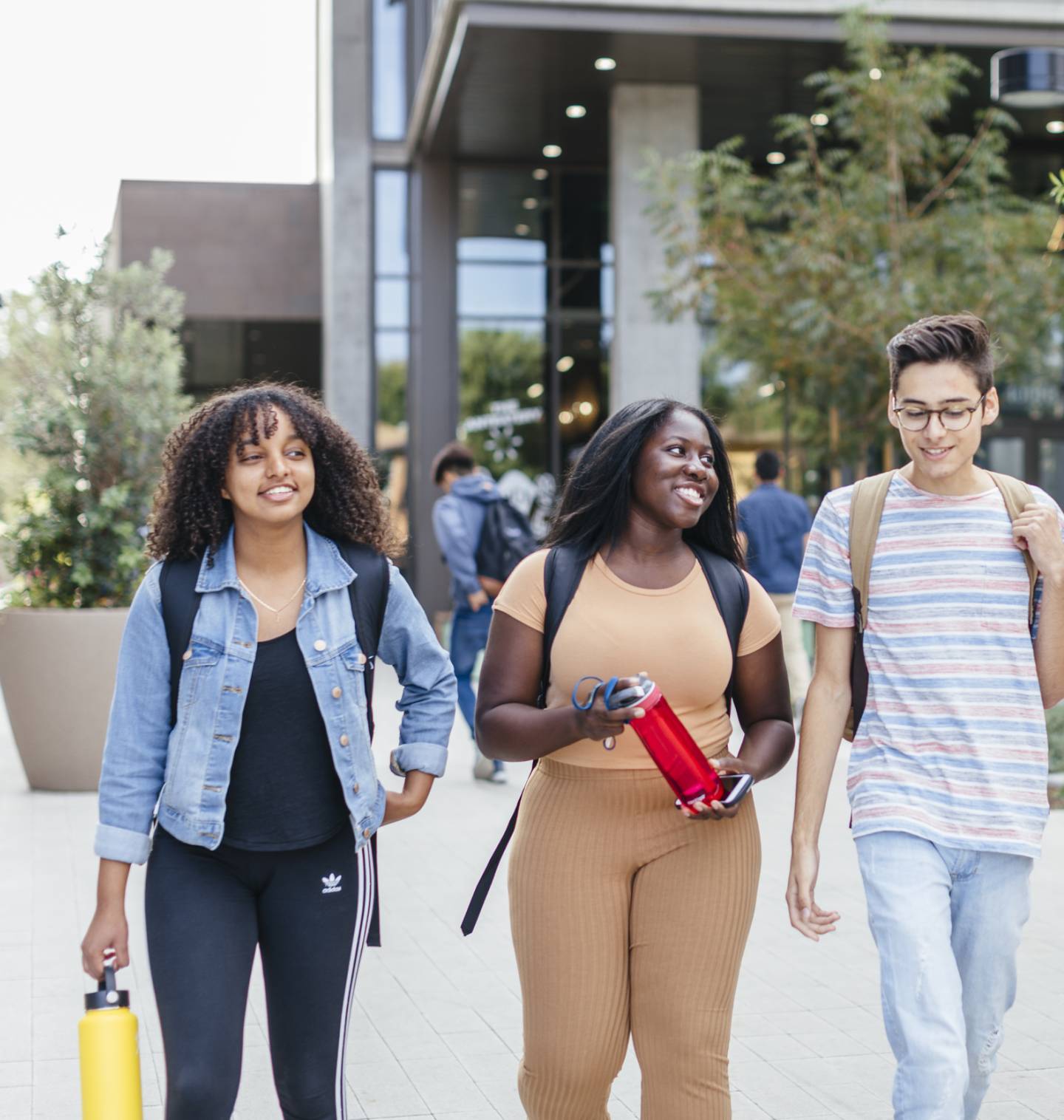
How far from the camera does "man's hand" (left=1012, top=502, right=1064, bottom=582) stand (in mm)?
3176

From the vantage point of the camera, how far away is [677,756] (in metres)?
2.90

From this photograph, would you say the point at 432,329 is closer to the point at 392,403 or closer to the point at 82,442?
the point at 392,403

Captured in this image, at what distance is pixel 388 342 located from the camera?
69.7 ft

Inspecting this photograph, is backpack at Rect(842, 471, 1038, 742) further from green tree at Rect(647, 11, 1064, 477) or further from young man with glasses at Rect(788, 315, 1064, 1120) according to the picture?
green tree at Rect(647, 11, 1064, 477)

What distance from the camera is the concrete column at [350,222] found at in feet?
68.2

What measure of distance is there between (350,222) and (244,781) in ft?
60.9

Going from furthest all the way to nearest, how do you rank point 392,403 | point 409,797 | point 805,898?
point 392,403 < point 409,797 < point 805,898

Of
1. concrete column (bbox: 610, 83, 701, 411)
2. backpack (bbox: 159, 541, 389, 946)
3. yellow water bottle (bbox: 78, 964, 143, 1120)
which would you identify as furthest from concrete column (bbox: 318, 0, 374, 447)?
yellow water bottle (bbox: 78, 964, 143, 1120)

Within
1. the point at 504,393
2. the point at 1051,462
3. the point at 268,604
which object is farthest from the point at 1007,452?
the point at 268,604

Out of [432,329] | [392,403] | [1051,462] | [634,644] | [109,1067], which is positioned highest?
[432,329]

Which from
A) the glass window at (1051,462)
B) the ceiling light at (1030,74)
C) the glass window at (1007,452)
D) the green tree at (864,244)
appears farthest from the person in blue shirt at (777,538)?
the glass window at (1051,462)

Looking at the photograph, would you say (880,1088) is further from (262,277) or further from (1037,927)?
(262,277)

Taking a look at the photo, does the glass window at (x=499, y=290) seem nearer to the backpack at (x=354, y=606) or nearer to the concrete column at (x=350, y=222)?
the concrete column at (x=350, y=222)

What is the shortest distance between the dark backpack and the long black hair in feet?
19.8
